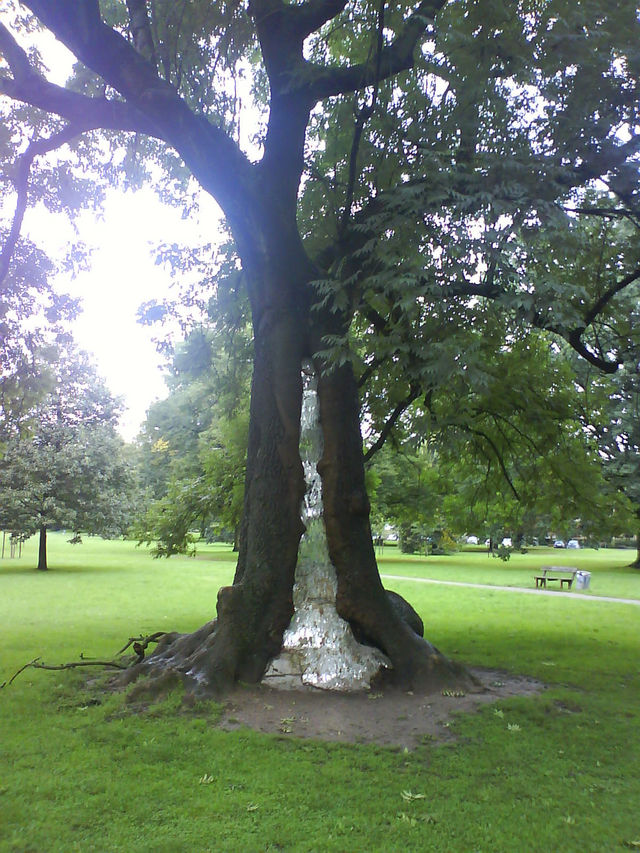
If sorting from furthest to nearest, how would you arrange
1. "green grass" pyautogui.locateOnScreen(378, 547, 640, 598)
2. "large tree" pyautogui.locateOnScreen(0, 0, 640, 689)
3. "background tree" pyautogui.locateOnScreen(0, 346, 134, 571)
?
"background tree" pyautogui.locateOnScreen(0, 346, 134, 571), "green grass" pyautogui.locateOnScreen(378, 547, 640, 598), "large tree" pyautogui.locateOnScreen(0, 0, 640, 689)

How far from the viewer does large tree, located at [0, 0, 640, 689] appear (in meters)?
6.68

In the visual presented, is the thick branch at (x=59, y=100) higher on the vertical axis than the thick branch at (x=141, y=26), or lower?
lower

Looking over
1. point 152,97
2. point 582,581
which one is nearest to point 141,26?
point 152,97

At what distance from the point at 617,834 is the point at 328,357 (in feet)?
15.1

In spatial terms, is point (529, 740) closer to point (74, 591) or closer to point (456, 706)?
point (456, 706)

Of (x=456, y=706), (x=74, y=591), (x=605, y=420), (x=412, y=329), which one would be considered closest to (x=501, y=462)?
(x=605, y=420)

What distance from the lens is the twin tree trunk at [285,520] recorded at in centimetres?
709

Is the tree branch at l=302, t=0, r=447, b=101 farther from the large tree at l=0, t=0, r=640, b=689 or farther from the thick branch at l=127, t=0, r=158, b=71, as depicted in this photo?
the thick branch at l=127, t=0, r=158, b=71

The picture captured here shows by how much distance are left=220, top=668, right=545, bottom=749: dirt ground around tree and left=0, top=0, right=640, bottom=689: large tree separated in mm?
356

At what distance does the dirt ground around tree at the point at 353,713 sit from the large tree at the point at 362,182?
1.17 ft

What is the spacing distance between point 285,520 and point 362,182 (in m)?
4.83

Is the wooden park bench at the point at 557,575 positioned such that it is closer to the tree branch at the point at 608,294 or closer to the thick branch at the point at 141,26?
the tree branch at the point at 608,294

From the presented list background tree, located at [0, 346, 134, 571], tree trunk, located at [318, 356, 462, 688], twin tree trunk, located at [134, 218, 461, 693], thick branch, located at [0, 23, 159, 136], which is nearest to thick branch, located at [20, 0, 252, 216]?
thick branch, located at [0, 23, 159, 136]

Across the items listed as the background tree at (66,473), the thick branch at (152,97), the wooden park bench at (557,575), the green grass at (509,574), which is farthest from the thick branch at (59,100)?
the wooden park bench at (557,575)
